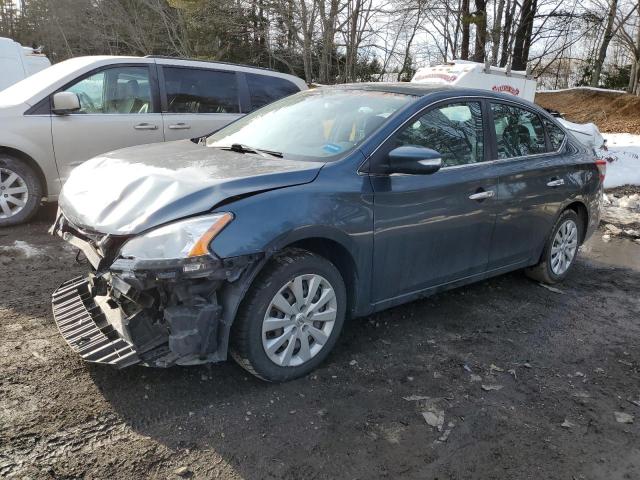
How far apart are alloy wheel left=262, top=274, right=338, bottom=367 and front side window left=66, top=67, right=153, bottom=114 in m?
4.23

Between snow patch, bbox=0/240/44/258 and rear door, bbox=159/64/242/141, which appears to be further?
rear door, bbox=159/64/242/141

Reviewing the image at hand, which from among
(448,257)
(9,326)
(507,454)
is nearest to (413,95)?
(448,257)

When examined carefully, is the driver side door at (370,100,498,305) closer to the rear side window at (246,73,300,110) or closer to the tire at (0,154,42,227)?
the rear side window at (246,73,300,110)

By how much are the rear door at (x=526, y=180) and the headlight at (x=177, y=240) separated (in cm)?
241

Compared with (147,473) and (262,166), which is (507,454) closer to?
(147,473)

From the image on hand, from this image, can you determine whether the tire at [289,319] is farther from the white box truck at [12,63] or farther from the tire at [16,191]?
the white box truck at [12,63]

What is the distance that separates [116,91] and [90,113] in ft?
1.32

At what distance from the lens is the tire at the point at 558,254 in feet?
16.3

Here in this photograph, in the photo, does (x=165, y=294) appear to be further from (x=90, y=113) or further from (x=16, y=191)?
(x=90, y=113)

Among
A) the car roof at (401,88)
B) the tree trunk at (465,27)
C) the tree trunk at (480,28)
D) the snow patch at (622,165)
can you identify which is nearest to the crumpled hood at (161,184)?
the car roof at (401,88)

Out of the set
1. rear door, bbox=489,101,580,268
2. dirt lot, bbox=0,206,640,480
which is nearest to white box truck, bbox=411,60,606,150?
rear door, bbox=489,101,580,268

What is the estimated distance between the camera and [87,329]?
295 centimetres

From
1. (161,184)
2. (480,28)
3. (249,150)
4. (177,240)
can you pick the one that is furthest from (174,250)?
(480,28)

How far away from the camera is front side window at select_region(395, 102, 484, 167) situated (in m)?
3.68
